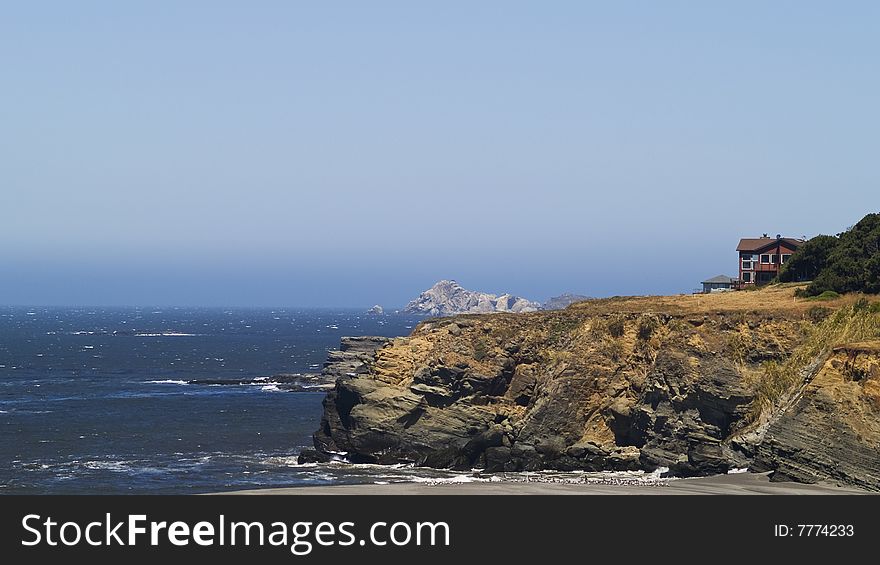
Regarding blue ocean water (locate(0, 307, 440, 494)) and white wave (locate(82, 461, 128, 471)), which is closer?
blue ocean water (locate(0, 307, 440, 494))

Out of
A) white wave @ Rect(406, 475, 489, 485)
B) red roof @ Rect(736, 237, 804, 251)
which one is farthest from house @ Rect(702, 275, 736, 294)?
white wave @ Rect(406, 475, 489, 485)

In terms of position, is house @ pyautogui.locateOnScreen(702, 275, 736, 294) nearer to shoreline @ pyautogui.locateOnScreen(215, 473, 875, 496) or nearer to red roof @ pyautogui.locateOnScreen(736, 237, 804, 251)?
red roof @ pyautogui.locateOnScreen(736, 237, 804, 251)

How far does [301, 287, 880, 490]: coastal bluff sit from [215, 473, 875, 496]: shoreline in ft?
4.97

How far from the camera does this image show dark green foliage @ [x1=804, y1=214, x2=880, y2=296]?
73938 millimetres

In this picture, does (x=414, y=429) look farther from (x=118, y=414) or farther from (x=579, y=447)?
(x=118, y=414)

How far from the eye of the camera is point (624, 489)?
47.9 m

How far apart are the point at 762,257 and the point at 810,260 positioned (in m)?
16.2

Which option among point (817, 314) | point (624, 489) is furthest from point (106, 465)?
point (817, 314)

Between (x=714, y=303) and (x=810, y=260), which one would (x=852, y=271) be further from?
(x=810, y=260)

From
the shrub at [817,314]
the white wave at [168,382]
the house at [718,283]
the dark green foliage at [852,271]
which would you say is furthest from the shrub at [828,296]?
the white wave at [168,382]

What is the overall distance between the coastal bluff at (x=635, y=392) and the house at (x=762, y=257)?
2349 centimetres

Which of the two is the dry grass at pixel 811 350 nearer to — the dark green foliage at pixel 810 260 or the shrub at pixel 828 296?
the shrub at pixel 828 296

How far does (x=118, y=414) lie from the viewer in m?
97.4
